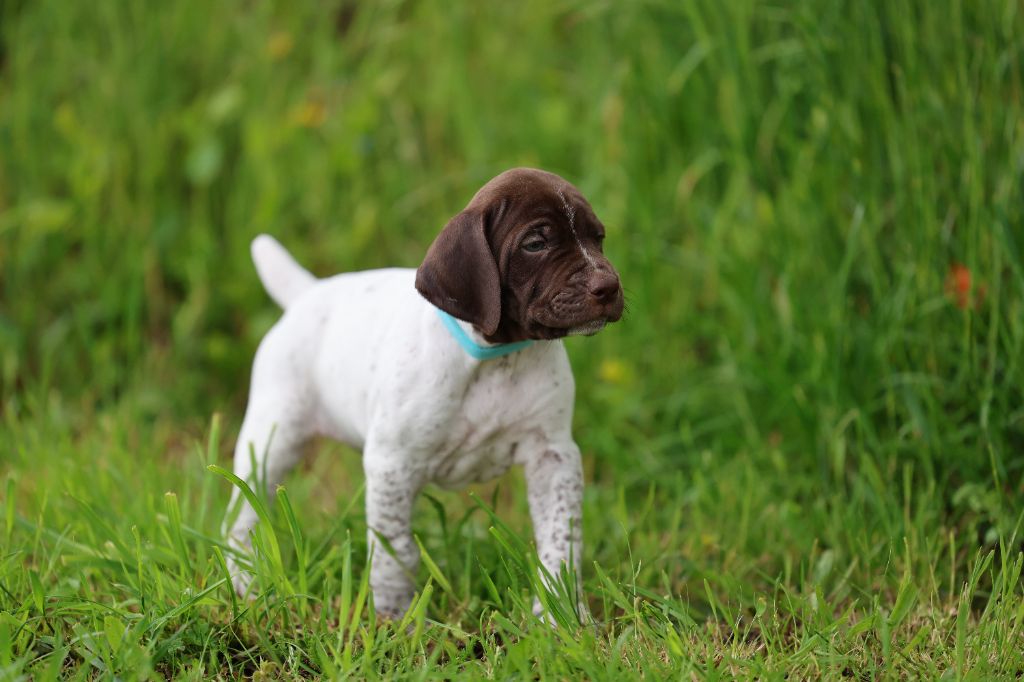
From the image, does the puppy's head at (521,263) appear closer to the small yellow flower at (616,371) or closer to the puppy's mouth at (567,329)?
the puppy's mouth at (567,329)

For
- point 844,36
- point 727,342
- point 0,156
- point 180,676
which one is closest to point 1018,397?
point 727,342

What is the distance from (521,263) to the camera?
2.99 meters

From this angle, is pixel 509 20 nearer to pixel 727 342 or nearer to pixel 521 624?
pixel 727 342

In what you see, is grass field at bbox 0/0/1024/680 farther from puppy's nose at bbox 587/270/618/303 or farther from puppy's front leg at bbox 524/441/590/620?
puppy's nose at bbox 587/270/618/303

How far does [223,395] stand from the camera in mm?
5887

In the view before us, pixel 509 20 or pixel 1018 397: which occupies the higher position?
pixel 509 20

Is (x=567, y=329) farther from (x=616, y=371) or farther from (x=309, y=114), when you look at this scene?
(x=309, y=114)

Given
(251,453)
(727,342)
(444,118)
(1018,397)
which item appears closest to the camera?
(251,453)

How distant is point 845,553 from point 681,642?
1020mm

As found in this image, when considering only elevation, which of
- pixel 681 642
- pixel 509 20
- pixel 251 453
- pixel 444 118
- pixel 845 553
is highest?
pixel 509 20

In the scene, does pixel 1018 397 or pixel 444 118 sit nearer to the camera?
pixel 1018 397

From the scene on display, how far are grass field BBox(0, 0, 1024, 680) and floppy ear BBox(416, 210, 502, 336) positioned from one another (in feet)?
1.84

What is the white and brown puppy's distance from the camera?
2965mm

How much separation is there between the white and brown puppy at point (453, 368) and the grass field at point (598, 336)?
0.16 meters
